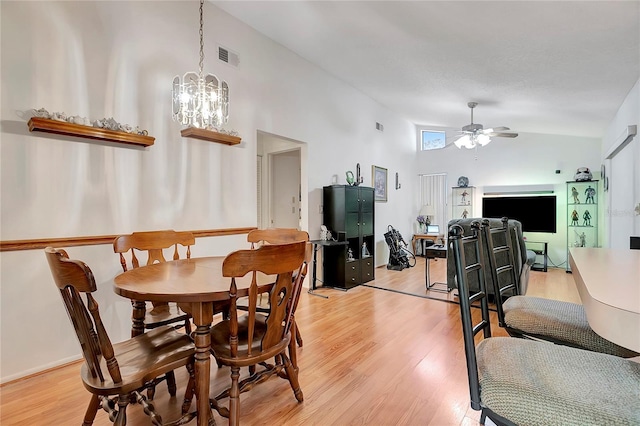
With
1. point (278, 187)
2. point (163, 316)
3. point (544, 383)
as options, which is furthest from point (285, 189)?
point (544, 383)

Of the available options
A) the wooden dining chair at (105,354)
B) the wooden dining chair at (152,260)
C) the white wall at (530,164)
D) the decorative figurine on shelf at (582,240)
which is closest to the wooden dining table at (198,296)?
the wooden dining chair at (105,354)

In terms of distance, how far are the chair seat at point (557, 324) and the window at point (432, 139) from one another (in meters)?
6.88

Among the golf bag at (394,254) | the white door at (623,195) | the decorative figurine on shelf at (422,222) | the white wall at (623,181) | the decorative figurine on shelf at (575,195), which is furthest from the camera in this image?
the decorative figurine on shelf at (422,222)

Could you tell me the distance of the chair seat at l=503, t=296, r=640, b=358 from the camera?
4.00 ft

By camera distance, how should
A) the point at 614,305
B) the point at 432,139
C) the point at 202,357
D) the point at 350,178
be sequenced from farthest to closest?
the point at 432,139 < the point at 350,178 < the point at 202,357 < the point at 614,305

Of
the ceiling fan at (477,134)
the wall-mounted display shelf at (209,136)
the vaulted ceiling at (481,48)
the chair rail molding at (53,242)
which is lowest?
the chair rail molding at (53,242)

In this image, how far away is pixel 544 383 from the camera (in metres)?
0.86

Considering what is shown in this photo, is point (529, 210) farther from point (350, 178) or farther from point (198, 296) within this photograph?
point (198, 296)

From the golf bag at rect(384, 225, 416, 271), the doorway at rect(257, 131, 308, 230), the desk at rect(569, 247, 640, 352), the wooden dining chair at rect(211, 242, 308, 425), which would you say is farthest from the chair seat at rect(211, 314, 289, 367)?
the golf bag at rect(384, 225, 416, 271)

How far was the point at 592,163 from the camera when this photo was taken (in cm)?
595

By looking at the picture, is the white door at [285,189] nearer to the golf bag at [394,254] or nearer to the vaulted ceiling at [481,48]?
the vaulted ceiling at [481,48]

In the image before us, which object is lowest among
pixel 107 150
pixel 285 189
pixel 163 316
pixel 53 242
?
pixel 163 316

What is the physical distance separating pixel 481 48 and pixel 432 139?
5.03m

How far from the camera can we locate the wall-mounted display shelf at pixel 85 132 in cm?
212
